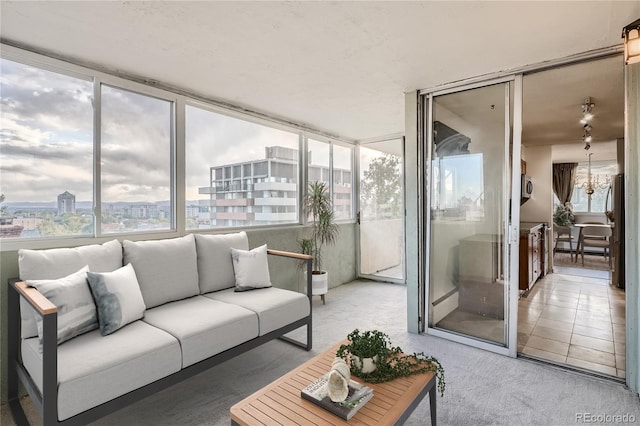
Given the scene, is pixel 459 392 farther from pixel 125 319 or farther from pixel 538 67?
pixel 538 67

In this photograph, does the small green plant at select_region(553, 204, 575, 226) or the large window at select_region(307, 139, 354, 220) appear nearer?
the large window at select_region(307, 139, 354, 220)

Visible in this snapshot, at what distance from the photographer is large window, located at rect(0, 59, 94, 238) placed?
7.48ft

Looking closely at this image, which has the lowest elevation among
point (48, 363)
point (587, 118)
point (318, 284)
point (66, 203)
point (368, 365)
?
point (318, 284)

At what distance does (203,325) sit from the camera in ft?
7.17

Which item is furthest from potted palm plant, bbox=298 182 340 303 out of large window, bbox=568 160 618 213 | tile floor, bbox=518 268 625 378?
large window, bbox=568 160 618 213

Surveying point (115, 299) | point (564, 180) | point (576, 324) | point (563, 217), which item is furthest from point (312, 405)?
point (564, 180)

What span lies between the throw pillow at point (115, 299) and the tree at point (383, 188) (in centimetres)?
398

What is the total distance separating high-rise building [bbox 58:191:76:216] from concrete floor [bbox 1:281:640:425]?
1371mm

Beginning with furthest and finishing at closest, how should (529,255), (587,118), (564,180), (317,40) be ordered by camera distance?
(564,180), (529,255), (587,118), (317,40)

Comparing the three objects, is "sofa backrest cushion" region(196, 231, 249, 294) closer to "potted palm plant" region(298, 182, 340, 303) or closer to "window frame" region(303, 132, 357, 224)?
"potted palm plant" region(298, 182, 340, 303)

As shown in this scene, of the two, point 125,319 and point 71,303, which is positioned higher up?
point 71,303

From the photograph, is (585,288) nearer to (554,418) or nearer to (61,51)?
(554,418)

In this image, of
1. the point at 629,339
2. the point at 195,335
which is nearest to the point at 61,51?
the point at 195,335

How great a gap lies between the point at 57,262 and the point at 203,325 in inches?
41.6
